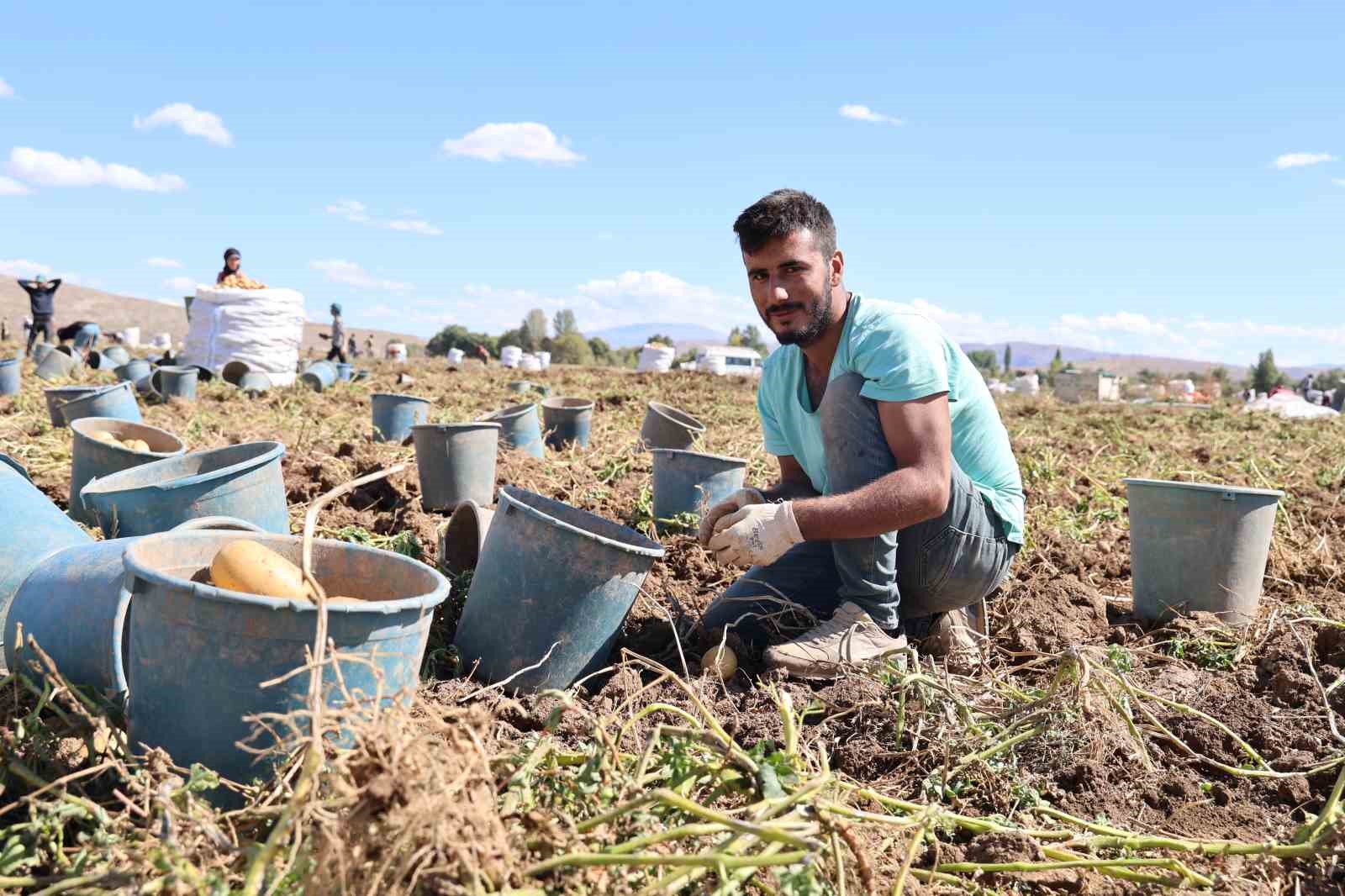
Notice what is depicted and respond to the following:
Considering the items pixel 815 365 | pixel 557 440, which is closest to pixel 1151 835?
pixel 815 365

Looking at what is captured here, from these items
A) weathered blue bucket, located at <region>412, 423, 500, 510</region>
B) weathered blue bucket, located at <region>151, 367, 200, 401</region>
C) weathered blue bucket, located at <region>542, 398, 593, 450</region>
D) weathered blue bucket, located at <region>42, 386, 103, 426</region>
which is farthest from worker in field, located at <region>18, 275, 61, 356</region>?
weathered blue bucket, located at <region>412, 423, 500, 510</region>

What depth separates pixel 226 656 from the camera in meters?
1.71

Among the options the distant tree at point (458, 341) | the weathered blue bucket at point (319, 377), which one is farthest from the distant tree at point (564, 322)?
the weathered blue bucket at point (319, 377)

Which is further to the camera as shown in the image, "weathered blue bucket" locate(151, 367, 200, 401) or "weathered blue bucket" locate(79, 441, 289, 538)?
"weathered blue bucket" locate(151, 367, 200, 401)

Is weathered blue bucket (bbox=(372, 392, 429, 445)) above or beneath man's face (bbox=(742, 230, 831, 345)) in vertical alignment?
beneath

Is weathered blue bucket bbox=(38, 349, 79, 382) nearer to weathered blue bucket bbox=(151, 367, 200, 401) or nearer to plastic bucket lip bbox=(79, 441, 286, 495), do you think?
weathered blue bucket bbox=(151, 367, 200, 401)

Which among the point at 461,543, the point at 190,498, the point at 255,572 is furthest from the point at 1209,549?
the point at 190,498

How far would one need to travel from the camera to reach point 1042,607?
10.9 ft

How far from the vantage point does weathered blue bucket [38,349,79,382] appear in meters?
9.55

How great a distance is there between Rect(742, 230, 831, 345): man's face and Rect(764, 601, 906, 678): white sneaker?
2.72 ft

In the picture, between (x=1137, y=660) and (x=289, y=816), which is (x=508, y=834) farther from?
(x=1137, y=660)

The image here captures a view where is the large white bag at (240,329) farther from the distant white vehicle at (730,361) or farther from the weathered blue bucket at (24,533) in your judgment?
the distant white vehicle at (730,361)

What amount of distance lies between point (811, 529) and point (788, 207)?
3.14ft

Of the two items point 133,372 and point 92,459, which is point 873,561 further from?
point 133,372
